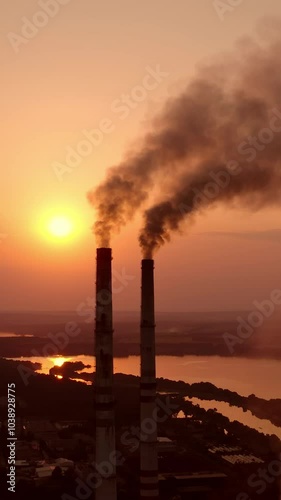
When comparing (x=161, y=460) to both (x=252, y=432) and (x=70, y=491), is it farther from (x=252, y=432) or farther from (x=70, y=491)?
(x=252, y=432)

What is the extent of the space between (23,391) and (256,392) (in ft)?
66.9

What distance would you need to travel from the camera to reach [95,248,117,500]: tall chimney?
915 inches

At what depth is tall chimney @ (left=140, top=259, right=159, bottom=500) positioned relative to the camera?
25484mm

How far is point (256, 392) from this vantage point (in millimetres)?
64188

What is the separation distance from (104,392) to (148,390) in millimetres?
2868

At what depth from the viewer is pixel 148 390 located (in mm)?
25891

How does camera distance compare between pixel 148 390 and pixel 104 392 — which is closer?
pixel 104 392

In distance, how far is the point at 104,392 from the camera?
2344 cm

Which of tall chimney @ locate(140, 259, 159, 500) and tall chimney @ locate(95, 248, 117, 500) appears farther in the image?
tall chimney @ locate(140, 259, 159, 500)

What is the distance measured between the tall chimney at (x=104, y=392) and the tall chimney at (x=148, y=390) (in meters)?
2.16

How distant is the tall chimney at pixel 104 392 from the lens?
23.2 metres

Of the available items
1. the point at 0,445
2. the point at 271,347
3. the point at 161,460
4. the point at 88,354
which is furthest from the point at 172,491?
the point at 88,354

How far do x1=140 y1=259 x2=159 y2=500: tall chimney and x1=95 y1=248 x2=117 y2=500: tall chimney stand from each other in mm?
2158

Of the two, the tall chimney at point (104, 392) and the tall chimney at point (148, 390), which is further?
the tall chimney at point (148, 390)
